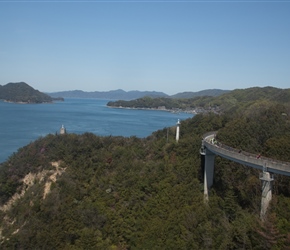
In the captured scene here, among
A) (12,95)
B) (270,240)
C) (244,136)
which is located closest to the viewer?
(270,240)

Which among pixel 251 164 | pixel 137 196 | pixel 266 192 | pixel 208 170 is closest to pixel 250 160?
pixel 251 164

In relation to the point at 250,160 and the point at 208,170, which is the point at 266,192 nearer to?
the point at 250,160

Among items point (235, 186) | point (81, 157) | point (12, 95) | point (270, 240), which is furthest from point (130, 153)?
point (12, 95)

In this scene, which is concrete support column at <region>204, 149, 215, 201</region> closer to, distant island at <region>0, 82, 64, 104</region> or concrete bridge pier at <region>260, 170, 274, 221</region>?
concrete bridge pier at <region>260, 170, 274, 221</region>

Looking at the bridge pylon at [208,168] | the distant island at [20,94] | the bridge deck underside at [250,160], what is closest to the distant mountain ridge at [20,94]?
the distant island at [20,94]

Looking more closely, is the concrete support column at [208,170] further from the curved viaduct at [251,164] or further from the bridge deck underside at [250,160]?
the bridge deck underside at [250,160]

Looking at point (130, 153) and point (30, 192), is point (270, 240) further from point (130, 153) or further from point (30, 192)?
point (30, 192)
